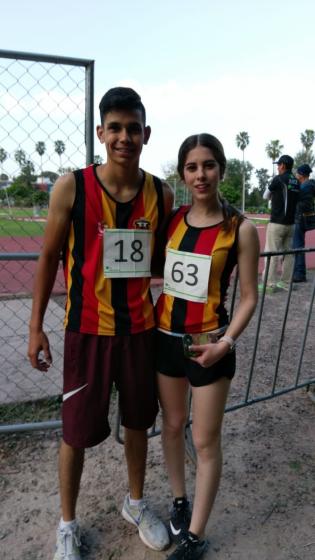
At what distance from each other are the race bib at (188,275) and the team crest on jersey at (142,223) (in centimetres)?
14

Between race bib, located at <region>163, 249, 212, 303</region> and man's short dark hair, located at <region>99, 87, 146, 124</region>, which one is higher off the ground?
man's short dark hair, located at <region>99, 87, 146, 124</region>

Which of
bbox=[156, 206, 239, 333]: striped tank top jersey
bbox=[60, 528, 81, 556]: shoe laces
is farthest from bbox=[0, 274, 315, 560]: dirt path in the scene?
bbox=[156, 206, 239, 333]: striped tank top jersey

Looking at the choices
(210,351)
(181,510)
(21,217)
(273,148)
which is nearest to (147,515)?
(181,510)

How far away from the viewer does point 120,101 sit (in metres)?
1.65

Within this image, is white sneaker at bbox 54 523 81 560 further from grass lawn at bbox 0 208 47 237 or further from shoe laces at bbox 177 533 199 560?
grass lawn at bbox 0 208 47 237

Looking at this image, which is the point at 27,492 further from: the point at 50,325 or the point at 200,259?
the point at 50,325

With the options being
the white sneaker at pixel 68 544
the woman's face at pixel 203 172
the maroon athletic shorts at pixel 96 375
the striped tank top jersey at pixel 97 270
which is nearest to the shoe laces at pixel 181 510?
the white sneaker at pixel 68 544

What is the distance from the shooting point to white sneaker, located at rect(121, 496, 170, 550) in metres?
2.00

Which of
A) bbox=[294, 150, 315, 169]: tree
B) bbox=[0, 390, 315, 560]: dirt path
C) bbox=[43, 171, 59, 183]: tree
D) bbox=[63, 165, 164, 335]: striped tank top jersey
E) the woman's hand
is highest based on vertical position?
bbox=[294, 150, 315, 169]: tree

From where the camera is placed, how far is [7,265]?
28.7 feet

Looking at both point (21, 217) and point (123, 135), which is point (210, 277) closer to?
point (123, 135)

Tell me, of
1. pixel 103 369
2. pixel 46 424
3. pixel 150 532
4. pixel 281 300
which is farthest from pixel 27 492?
pixel 281 300

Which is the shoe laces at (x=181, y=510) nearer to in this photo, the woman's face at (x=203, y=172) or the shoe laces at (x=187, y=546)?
the shoe laces at (x=187, y=546)

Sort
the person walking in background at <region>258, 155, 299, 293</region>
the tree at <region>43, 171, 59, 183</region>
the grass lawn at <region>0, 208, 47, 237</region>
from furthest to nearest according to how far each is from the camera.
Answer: the person walking in background at <region>258, 155, 299, 293</region>, the grass lawn at <region>0, 208, 47, 237</region>, the tree at <region>43, 171, 59, 183</region>
